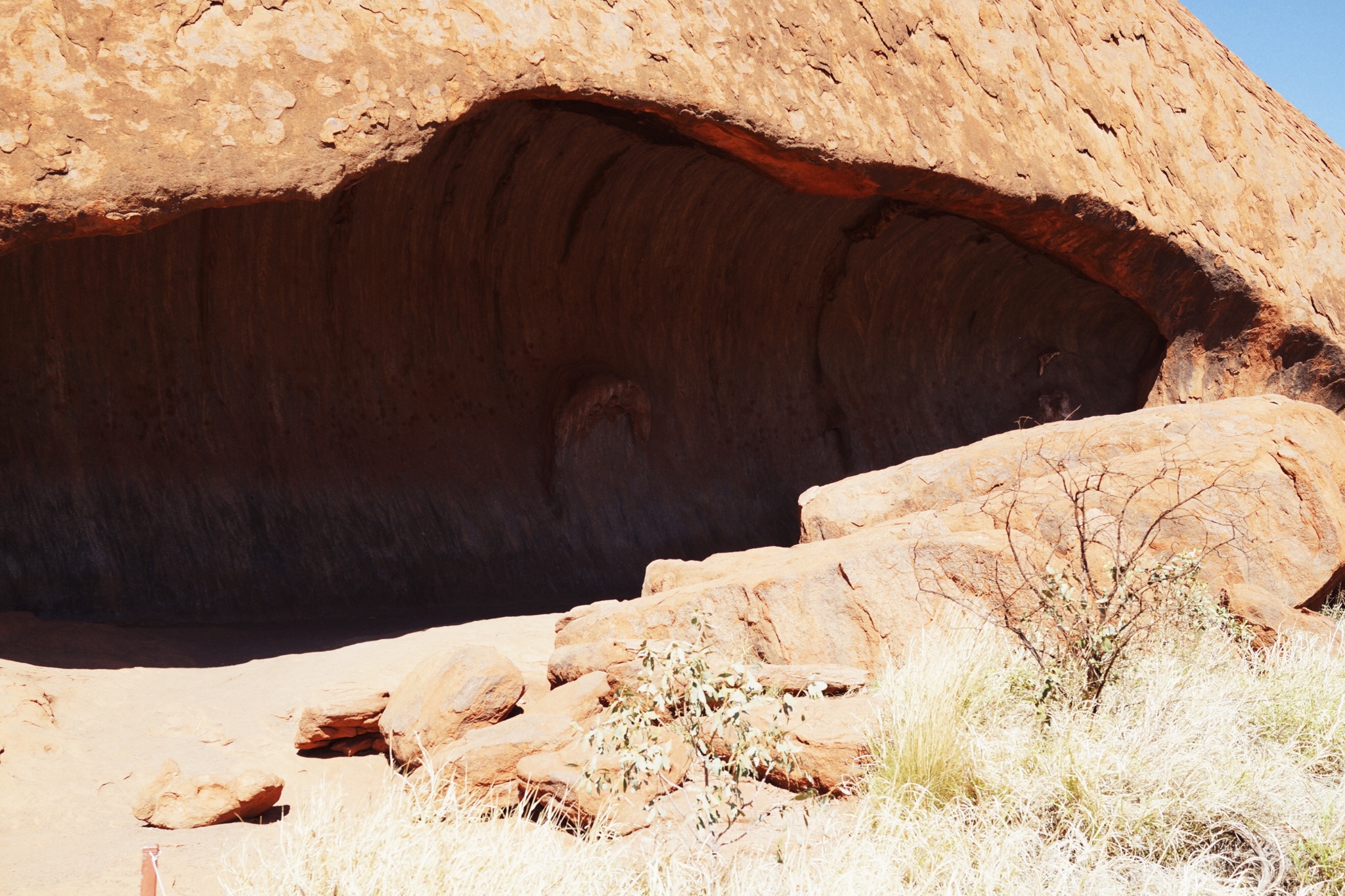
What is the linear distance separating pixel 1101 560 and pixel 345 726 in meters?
2.95

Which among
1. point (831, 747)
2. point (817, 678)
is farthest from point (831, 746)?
point (817, 678)

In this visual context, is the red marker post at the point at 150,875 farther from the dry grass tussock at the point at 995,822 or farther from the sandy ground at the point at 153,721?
the sandy ground at the point at 153,721

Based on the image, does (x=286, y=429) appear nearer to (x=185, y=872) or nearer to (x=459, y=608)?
(x=459, y=608)

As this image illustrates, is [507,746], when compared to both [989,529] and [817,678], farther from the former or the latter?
[989,529]

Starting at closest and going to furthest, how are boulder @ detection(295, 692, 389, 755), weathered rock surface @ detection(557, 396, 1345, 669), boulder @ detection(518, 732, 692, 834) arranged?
boulder @ detection(518, 732, 692, 834)
boulder @ detection(295, 692, 389, 755)
weathered rock surface @ detection(557, 396, 1345, 669)

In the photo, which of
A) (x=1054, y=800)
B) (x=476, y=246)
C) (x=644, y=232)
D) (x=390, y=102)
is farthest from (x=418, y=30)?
(x=1054, y=800)

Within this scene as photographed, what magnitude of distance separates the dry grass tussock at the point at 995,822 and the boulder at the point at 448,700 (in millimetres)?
577

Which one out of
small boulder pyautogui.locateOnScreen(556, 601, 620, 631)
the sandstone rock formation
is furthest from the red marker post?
small boulder pyautogui.locateOnScreen(556, 601, 620, 631)

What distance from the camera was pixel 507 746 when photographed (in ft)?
11.5

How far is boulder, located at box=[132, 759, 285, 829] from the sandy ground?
44 mm

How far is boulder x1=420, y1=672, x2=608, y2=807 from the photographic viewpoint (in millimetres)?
3381

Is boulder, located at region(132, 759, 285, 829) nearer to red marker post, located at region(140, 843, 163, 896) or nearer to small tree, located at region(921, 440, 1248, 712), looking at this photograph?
red marker post, located at region(140, 843, 163, 896)

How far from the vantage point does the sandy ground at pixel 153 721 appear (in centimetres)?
321

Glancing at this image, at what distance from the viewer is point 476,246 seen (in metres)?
7.12
